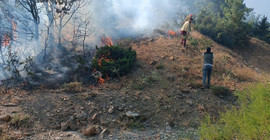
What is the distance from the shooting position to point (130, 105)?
6391mm

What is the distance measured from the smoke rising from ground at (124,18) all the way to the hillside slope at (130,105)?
5.85 metres

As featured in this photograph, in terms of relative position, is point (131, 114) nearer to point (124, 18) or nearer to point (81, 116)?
point (81, 116)

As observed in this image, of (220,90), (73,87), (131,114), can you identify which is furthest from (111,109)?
(220,90)

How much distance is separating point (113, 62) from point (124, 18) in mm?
10038

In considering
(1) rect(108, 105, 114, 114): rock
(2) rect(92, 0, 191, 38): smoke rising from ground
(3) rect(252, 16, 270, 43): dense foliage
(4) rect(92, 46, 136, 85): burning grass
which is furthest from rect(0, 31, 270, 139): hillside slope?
(3) rect(252, 16, 270, 43): dense foliage

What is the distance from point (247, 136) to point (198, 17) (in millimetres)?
15855

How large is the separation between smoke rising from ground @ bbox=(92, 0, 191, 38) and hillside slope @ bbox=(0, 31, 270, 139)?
585 centimetres

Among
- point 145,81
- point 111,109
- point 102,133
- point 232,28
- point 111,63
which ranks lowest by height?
point 102,133

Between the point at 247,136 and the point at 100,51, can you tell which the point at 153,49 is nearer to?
the point at 100,51

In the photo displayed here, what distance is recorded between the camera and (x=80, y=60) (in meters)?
8.71

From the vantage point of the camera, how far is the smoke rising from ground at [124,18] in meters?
14.4

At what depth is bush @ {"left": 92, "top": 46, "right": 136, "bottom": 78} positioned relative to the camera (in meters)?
8.08

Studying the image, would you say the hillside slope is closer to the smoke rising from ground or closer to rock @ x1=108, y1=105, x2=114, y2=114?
rock @ x1=108, y1=105, x2=114, y2=114

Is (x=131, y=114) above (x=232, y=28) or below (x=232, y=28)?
below
